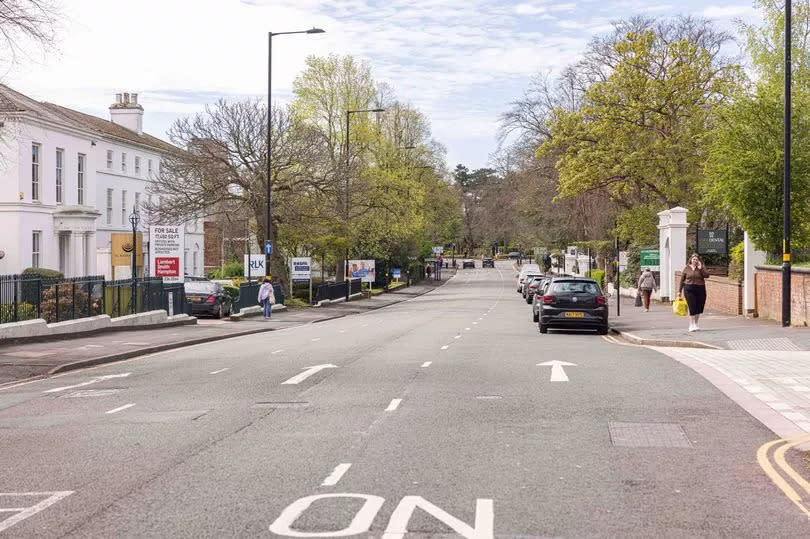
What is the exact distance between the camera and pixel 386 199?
58344 mm

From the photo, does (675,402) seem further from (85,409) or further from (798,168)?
(798,168)

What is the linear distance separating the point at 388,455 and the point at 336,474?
0.89 metres

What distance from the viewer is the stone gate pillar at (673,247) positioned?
139 ft

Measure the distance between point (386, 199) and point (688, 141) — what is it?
1806 centimetres

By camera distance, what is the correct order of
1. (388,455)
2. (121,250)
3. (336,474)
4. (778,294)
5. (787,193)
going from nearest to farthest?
(336,474), (388,455), (787,193), (778,294), (121,250)

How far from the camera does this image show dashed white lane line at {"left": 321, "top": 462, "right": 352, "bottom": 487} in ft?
24.7

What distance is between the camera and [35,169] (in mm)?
50281

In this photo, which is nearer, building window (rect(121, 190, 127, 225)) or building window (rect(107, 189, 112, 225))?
building window (rect(107, 189, 112, 225))

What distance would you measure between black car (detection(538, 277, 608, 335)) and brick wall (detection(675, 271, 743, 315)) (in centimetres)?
743

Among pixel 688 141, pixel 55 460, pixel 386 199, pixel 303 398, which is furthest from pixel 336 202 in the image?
pixel 55 460

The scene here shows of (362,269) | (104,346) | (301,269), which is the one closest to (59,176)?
(301,269)

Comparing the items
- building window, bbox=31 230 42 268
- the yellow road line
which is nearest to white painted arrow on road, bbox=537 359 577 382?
the yellow road line

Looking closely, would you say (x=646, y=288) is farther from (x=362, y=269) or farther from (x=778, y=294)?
(x=362, y=269)

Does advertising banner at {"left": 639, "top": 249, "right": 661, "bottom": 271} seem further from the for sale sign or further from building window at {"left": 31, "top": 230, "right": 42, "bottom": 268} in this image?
building window at {"left": 31, "top": 230, "right": 42, "bottom": 268}
